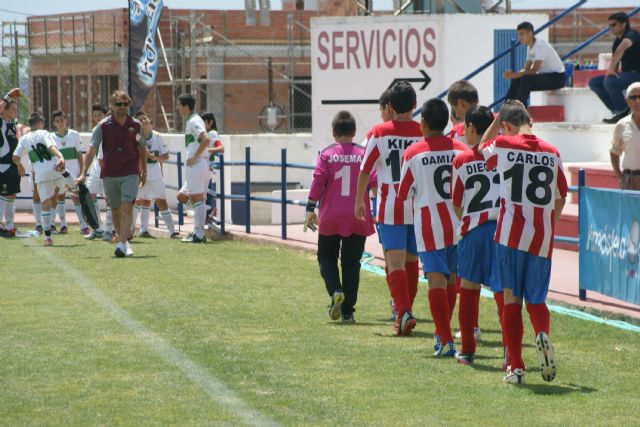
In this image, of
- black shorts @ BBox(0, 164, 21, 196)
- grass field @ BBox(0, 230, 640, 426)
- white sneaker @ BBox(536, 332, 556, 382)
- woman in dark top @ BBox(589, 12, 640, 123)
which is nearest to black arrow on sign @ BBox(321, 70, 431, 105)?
woman in dark top @ BBox(589, 12, 640, 123)

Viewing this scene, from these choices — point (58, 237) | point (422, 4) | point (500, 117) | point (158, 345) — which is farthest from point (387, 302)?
point (422, 4)

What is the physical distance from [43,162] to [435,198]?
1182cm

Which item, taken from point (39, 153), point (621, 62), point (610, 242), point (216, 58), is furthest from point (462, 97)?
point (216, 58)

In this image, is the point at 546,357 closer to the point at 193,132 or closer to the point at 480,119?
the point at 480,119

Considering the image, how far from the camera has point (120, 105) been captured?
1631 cm

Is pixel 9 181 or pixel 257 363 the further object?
pixel 9 181

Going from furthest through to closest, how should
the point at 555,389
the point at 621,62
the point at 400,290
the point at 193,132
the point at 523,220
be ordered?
the point at 621,62, the point at 193,132, the point at 400,290, the point at 523,220, the point at 555,389

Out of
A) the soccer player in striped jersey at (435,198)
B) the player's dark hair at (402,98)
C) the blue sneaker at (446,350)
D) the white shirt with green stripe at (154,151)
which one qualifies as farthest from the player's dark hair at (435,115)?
the white shirt with green stripe at (154,151)

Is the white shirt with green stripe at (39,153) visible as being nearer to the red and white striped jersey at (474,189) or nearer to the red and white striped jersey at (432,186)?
the red and white striped jersey at (432,186)

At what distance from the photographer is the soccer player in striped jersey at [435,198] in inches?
356

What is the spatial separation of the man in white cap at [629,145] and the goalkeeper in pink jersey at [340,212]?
373 centimetres

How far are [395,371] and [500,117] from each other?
1.78m

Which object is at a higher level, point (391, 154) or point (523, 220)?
point (391, 154)

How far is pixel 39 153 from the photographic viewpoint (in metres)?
19.7
